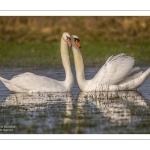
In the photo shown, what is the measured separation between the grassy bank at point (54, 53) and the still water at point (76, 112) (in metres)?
5.18

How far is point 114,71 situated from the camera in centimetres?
1795

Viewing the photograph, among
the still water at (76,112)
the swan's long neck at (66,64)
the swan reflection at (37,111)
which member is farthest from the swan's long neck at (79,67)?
the swan reflection at (37,111)

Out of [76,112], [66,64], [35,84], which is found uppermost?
[66,64]

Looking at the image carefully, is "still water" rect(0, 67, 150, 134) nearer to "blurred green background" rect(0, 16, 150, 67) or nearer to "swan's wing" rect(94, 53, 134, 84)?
"swan's wing" rect(94, 53, 134, 84)

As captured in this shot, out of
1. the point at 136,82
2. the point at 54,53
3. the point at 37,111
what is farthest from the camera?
the point at 54,53

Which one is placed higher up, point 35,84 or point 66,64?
point 66,64

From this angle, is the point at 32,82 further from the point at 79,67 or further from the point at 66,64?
the point at 79,67

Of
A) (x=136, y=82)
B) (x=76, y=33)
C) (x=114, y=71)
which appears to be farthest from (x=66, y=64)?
(x=76, y=33)

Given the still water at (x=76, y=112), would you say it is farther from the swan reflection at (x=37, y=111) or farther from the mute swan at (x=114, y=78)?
the mute swan at (x=114, y=78)

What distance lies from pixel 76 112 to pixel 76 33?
13.2 metres

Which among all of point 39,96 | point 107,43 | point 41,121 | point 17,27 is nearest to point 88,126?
point 41,121

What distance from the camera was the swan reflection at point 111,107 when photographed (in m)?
14.6
